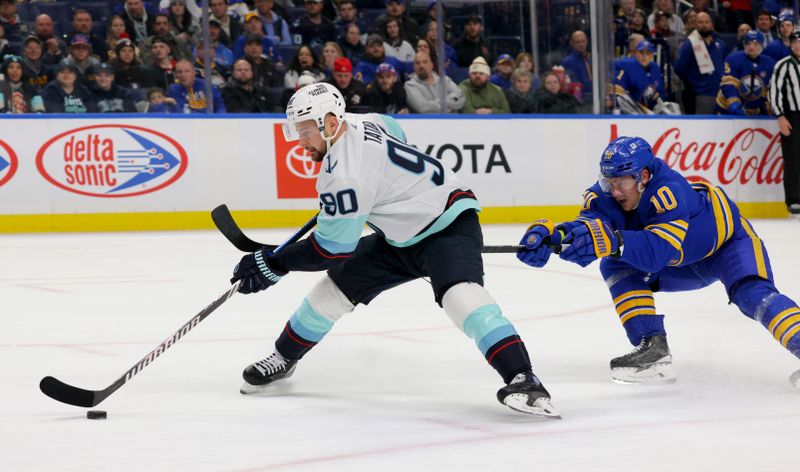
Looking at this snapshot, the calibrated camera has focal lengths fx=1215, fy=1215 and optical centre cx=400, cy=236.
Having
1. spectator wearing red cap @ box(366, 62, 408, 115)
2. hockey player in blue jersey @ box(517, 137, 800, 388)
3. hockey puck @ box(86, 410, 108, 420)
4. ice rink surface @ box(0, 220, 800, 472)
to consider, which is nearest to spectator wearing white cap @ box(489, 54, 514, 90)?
spectator wearing red cap @ box(366, 62, 408, 115)

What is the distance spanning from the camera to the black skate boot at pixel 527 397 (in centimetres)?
334

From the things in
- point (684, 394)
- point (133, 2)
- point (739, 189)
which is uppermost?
point (133, 2)

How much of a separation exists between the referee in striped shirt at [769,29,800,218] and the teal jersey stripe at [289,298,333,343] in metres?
7.11

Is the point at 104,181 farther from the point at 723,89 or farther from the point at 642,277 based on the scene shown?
the point at 642,277

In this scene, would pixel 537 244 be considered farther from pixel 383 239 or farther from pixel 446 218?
pixel 383 239

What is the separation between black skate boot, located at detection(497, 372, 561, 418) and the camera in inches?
132

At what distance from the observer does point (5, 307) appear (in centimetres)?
567

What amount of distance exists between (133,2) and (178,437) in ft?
22.3

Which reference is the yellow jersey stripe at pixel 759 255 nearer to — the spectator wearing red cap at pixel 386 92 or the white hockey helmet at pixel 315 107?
the white hockey helmet at pixel 315 107

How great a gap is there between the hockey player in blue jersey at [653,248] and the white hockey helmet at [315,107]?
71 cm

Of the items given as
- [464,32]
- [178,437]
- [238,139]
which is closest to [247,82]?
[238,139]

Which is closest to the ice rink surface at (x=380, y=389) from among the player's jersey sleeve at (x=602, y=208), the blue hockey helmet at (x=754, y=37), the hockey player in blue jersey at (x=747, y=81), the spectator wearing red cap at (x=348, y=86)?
the player's jersey sleeve at (x=602, y=208)

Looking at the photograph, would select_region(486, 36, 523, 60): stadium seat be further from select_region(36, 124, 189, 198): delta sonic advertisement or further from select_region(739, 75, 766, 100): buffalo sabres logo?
select_region(36, 124, 189, 198): delta sonic advertisement

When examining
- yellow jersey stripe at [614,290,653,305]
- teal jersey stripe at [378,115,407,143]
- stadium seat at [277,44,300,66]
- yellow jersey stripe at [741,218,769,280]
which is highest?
teal jersey stripe at [378,115,407,143]
